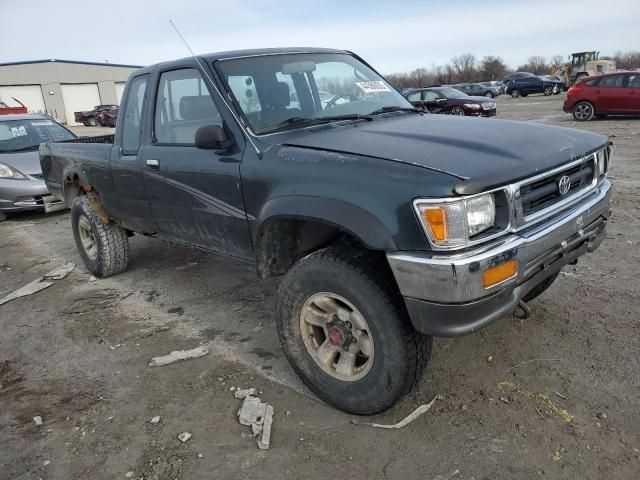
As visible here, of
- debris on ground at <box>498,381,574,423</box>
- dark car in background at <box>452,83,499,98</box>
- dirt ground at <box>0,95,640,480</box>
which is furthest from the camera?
dark car in background at <box>452,83,499,98</box>

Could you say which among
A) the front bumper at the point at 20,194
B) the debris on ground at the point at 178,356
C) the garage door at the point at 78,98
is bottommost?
the debris on ground at the point at 178,356

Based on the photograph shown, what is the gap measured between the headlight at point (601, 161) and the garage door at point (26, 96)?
45.5 m

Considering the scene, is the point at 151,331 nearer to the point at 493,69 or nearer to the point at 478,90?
the point at 478,90

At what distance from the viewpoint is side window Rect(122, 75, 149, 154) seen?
406cm

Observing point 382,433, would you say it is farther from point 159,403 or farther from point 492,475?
point 159,403

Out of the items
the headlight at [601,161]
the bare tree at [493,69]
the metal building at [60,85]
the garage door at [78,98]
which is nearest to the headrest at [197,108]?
the headlight at [601,161]

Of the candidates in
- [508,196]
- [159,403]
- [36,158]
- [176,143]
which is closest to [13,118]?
[36,158]

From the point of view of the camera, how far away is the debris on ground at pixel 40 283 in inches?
196

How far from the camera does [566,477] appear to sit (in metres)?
2.27

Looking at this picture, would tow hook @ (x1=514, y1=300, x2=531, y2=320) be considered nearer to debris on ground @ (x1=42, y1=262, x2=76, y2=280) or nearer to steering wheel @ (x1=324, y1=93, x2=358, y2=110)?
steering wheel @ (x1=324, y1=93, x2=358, y2=110)

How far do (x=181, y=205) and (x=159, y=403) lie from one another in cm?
134

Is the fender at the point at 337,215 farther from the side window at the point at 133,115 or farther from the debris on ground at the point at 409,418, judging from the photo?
the side window at the point at 133,115

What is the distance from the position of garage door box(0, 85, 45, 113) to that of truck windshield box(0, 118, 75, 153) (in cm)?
3663

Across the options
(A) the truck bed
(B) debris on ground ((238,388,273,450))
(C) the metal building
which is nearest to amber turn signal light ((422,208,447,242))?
(B) debris on ground ((238,388,273,450))
